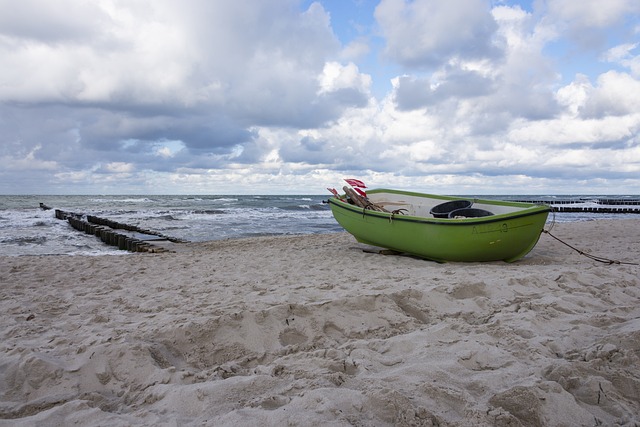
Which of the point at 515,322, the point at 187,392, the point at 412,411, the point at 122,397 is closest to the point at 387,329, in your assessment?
the point at 515,322

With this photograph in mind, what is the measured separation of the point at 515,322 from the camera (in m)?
3.27

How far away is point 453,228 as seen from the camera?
22.3 feet

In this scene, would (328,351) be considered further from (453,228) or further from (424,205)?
(424,205)

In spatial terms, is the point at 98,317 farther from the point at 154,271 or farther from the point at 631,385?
the point at 631,385

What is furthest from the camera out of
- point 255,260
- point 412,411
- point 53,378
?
point 255,260

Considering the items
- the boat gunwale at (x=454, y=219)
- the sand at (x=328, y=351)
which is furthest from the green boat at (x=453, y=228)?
the sand at (x=328, y=351)

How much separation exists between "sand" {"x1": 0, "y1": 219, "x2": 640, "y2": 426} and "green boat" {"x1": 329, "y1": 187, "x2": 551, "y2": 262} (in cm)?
133

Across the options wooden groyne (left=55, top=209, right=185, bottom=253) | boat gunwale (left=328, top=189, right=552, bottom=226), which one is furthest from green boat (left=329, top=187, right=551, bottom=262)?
wooden groyne (left=55, top=209, right=185, bottom=253)

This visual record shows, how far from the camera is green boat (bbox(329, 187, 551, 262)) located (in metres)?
6.56

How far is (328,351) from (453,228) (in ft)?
15.1

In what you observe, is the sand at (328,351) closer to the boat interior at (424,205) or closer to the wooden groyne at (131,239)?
the boat interior at (424,205)

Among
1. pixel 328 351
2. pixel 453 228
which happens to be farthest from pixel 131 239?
pixel 328 351

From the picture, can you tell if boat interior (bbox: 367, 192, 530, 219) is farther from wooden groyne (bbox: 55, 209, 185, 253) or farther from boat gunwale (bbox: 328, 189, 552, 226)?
wooden groyne (bbox: 55, 209, 185, 253)

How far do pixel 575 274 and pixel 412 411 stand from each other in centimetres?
397
